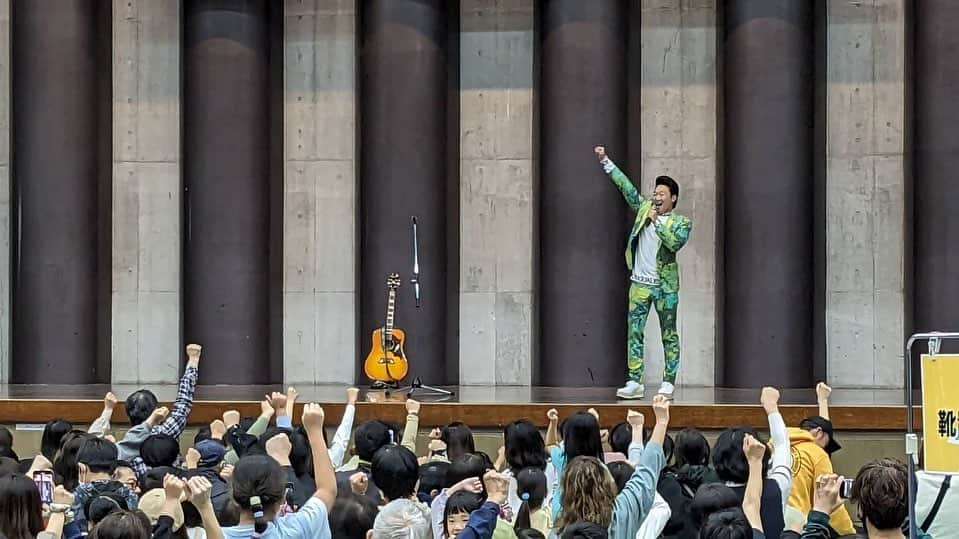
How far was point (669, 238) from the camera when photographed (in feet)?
34.7

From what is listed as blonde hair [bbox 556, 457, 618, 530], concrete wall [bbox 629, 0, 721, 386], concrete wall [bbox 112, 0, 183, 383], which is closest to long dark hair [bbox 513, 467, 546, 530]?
blonde hair [bbox 556, 457, 618, 530]

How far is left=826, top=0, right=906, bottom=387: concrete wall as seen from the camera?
1308 centimetres

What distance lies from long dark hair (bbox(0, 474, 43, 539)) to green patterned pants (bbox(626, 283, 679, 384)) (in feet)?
22.9

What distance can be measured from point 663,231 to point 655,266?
1.12ft

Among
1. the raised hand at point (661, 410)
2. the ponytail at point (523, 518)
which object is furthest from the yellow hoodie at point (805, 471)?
the ponytail at point (523, 518)

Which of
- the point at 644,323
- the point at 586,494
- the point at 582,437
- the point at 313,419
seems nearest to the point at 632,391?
the point at 644,323

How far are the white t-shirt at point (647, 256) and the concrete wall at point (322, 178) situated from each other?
3.74 metres

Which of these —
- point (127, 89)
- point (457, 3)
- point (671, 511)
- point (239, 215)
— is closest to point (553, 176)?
point (457, 3)

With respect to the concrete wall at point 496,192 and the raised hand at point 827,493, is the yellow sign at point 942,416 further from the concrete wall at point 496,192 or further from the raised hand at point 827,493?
the concrete wall at point 496,192

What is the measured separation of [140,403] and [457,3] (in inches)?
289

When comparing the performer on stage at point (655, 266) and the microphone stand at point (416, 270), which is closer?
the performer on stage at point (655, 266)

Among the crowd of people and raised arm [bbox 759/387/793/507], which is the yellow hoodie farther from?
raised arm [bbox 759/387/793/507]

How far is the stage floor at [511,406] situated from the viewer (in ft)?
31.8

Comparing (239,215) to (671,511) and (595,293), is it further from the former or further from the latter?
(671,511)
